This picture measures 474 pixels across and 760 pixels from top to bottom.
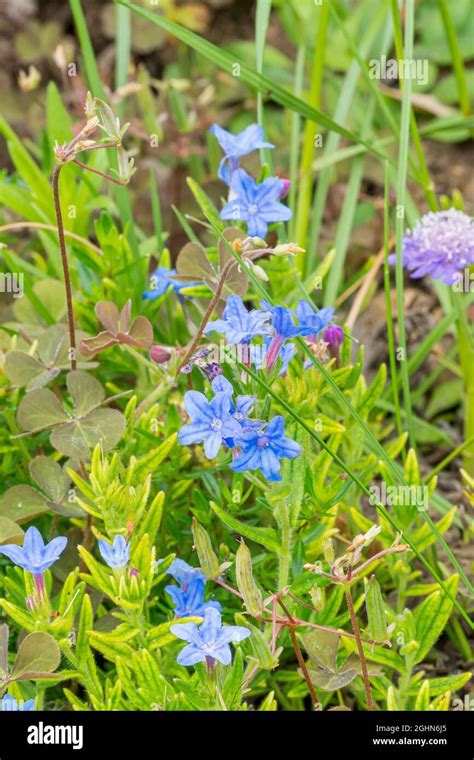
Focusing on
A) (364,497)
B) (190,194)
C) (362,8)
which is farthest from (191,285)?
(362,8)

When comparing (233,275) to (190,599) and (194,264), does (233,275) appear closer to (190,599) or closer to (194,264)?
(194,264)

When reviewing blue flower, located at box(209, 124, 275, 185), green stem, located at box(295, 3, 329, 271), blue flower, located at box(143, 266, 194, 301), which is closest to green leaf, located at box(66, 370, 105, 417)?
blue flower, located at box(143, 266, 194, 301)

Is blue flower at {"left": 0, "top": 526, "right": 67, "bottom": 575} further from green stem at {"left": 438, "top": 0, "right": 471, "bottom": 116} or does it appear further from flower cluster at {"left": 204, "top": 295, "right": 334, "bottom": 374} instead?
green stem at {"left": 438, "top": 0, "right": 471, "bottom": 116}

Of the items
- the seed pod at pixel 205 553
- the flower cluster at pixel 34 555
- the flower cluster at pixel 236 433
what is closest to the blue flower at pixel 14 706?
the flower cluster at pixel 34 555

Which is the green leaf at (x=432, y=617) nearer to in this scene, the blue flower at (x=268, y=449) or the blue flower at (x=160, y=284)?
the blue flower at (x=268, y=449)
